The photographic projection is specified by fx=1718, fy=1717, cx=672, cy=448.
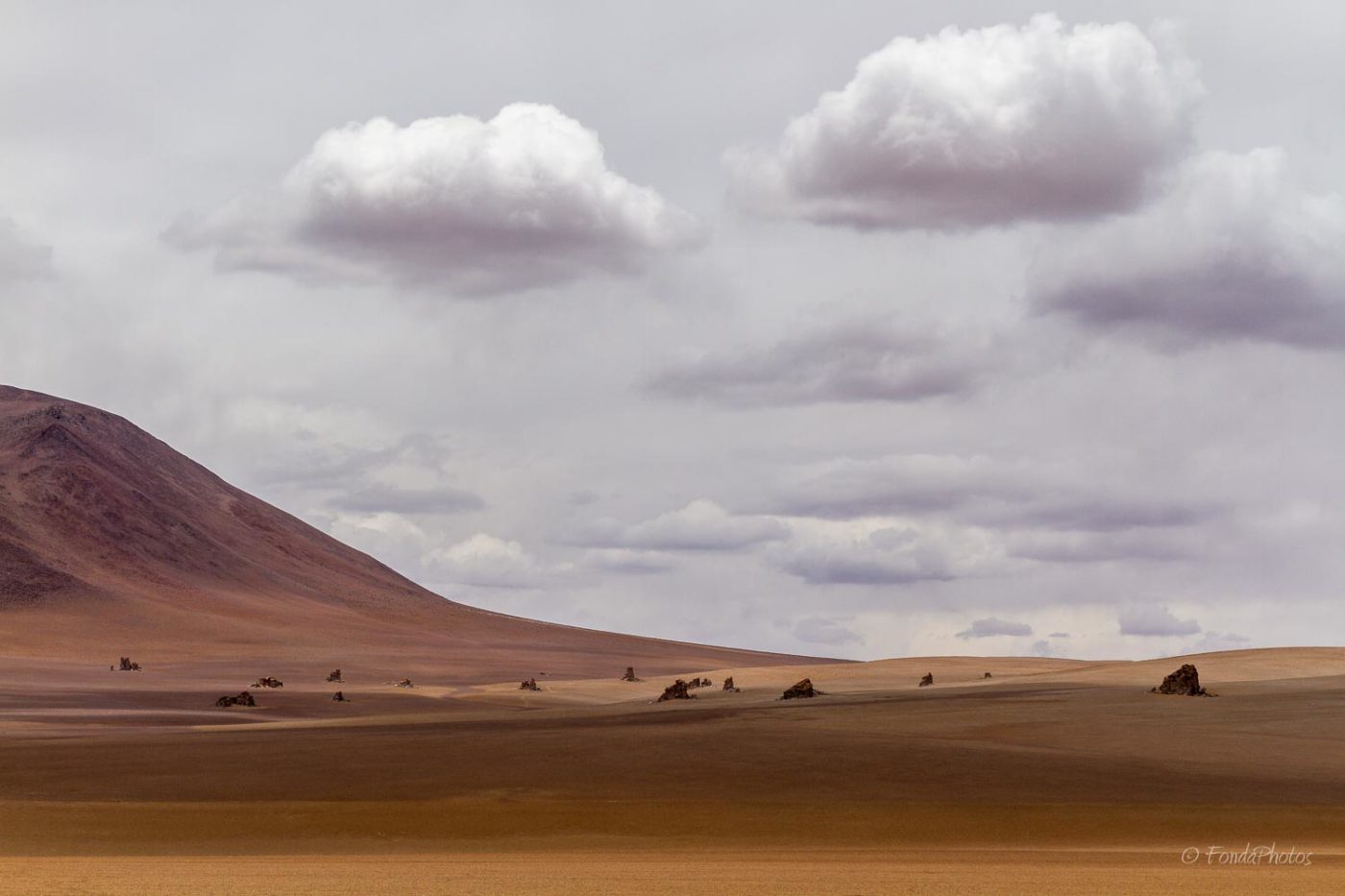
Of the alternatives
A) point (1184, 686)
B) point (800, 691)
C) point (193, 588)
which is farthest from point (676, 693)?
point (193, 588)

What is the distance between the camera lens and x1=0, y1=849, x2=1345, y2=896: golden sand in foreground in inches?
773

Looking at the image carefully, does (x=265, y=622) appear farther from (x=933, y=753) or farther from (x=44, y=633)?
(x=933, y=753)

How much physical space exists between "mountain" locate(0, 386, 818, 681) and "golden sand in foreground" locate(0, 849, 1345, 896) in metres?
78.6

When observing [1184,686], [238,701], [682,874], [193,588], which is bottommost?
[682,874]

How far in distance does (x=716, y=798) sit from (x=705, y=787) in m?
1.26

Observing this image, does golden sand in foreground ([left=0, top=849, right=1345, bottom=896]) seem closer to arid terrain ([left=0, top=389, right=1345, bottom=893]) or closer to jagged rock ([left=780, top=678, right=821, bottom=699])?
arid terrain ([left=0, top=389, right=1345, bottom=893])

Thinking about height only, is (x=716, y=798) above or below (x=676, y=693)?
below

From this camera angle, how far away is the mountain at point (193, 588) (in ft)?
387

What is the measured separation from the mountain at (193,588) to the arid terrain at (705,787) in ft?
160

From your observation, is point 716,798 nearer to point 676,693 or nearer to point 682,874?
point 682,874

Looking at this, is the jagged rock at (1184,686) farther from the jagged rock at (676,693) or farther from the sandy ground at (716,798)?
the jagged rock at (676,693)

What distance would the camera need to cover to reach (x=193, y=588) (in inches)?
5812

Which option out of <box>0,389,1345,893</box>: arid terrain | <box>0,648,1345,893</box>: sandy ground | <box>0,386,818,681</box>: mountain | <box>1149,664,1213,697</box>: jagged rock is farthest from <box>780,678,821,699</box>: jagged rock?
<box>0,386,818,681</box>: mountain

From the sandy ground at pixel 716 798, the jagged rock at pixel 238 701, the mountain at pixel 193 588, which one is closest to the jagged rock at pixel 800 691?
the sandy ground at pixel 716 798
